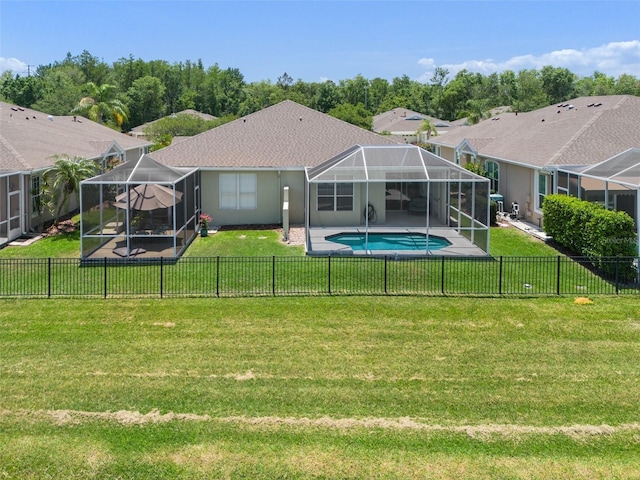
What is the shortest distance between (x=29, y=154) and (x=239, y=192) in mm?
8543

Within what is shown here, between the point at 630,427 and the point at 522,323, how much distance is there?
511 cm

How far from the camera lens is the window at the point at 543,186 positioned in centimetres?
2559

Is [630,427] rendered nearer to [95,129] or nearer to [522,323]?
[522,323]

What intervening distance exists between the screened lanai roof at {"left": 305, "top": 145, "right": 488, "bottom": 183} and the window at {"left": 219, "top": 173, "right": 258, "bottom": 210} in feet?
14.6

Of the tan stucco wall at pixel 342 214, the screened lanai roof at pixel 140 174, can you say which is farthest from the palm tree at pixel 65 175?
the tan stucco wall at pixel 342 214

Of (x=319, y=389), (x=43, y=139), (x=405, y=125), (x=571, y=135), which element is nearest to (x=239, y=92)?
(x=405, y=125)

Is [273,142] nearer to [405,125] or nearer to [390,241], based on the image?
[390,241]

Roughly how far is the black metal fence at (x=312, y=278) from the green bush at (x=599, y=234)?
15 cm

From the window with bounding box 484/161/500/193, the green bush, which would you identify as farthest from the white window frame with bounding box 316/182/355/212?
the window with bounding box 484/161/500/193

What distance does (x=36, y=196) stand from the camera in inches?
1020

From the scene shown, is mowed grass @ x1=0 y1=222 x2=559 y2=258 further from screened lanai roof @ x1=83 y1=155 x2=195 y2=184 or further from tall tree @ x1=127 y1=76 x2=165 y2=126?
tall tree @ x1=127 y1=76 x2=165 y2=126

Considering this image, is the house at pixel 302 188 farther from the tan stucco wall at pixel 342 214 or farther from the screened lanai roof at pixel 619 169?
the screened lanai roof at pixel 619 169

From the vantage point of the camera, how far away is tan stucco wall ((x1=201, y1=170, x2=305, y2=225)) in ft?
90.7

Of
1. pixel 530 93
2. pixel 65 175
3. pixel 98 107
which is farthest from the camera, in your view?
pixel 530 93
